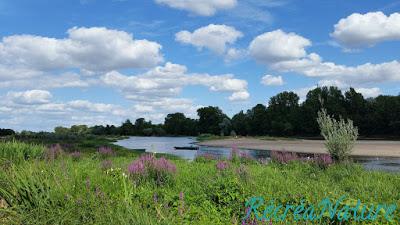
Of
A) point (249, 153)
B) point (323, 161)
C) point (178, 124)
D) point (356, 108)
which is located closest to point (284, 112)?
point (356, 108)

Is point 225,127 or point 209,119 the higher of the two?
point 209,119

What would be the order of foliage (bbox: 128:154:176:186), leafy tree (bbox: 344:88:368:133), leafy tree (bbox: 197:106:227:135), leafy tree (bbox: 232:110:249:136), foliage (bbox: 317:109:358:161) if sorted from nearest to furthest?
foliage (bbox: 128:154:176:186) → foliage (bbox: 317:109:358:161) → leafy tree (bbox: 344:88:368:133) → leafy tree (bbox: 232:110:249:136) → leafy tree (bbox: 197:106:227:135)

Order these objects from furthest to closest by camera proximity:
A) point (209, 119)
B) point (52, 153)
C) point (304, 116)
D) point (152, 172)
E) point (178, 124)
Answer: point (178, 124)
point (209, 119)
point (304, 116)
point (52, 153)
point (152, 172)

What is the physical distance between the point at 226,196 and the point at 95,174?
3750 mm

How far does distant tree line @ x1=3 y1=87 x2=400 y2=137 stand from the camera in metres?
94.8

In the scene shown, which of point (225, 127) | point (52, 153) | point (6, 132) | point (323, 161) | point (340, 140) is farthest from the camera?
point (225, 127)

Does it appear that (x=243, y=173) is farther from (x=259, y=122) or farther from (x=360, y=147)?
(x=259, y=122)

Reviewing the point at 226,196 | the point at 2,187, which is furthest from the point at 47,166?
the point at 226,196

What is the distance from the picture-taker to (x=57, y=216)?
272 inches

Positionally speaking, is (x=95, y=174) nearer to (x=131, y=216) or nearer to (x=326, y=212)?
(x=131, y=216)

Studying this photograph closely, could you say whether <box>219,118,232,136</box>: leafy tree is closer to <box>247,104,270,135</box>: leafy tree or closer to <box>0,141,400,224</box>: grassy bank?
<box>247,104,270,135</box>: leafy tree

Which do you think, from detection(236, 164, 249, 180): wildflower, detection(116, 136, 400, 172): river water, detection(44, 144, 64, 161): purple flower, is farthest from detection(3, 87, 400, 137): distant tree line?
detection(236, 164, 249, 180): wildflower

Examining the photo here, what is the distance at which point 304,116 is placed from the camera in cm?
11519

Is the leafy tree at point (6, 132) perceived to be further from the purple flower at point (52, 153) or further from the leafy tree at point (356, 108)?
the leafy tree at point (356, 108)
